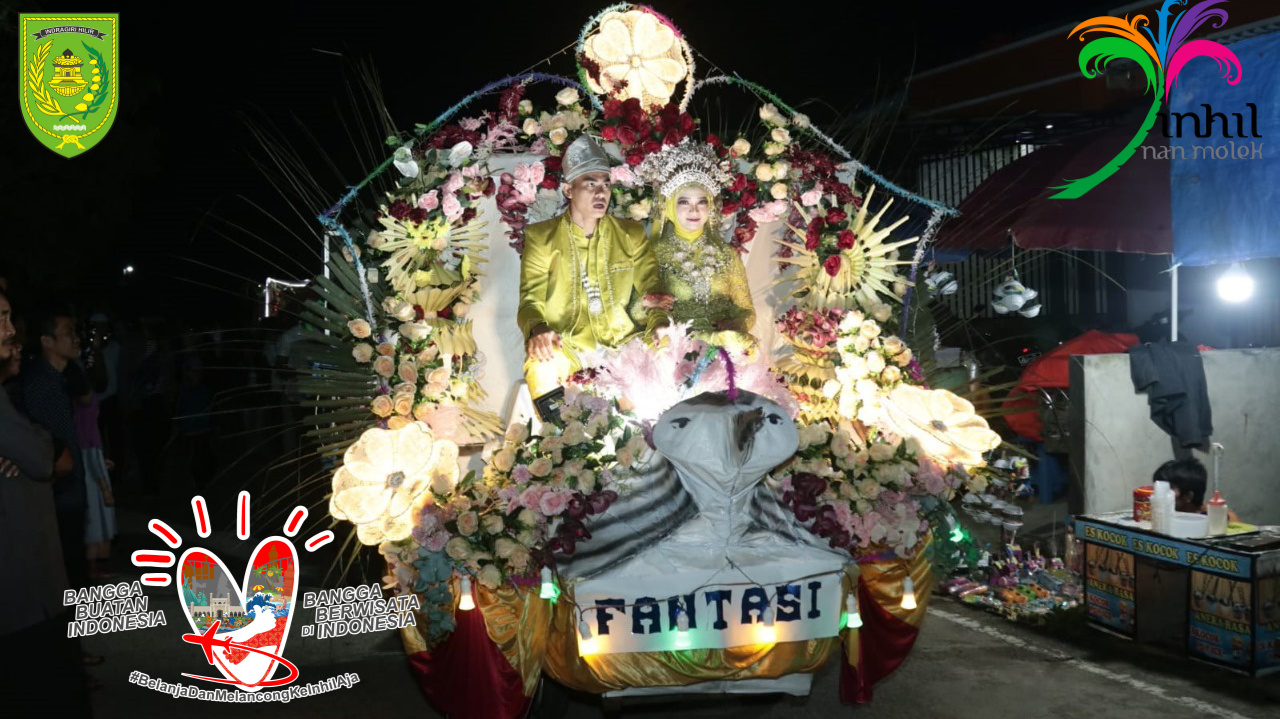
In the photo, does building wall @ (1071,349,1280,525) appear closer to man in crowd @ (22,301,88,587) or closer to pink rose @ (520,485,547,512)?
pink rose @ (520,485,547,512)

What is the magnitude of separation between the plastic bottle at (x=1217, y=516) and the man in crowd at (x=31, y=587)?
504 cm

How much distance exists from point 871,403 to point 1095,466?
2.64m

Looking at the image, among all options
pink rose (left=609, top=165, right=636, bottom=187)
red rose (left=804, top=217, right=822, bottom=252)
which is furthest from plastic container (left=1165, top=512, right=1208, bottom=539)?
pink rose (left=609, top=165, right=636, bottom=187)

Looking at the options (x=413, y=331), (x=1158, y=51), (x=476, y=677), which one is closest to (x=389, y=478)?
(x=476, y=677)

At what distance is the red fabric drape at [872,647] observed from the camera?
171 inches

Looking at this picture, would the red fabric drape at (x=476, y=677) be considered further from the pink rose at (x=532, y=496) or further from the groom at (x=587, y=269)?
the groom at (x=587, y=269)

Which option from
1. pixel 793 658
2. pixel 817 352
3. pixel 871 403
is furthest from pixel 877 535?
pixel 817 352

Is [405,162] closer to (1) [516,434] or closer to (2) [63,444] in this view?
(1) [516,434]

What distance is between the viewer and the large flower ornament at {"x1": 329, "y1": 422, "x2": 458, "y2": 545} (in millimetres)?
3990

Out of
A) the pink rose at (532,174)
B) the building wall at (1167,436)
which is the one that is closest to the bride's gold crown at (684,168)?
the pink rose at (532,174)

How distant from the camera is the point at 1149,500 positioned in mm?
5941

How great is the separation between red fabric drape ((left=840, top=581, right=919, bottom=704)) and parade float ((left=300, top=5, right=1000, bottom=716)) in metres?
0.01

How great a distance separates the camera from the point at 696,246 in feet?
18.4

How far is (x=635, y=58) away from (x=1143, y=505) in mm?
3538
